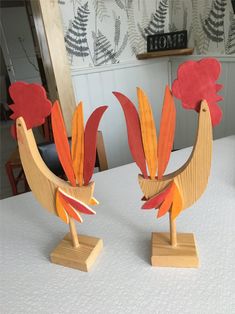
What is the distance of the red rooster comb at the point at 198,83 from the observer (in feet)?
1.53

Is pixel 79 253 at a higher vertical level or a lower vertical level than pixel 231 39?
lower

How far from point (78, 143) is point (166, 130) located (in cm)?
19

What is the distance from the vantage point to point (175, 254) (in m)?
0.58

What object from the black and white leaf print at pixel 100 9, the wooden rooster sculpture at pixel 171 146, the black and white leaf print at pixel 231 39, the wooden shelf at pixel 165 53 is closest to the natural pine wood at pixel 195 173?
the wooden rooster sculpture at pixel 171 146

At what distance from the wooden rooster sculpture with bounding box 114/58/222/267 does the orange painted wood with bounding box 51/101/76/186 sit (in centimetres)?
13

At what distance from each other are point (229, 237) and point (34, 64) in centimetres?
453

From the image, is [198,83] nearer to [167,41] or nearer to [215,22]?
[215,22]

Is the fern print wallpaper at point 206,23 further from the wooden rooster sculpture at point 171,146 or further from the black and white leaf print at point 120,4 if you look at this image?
the wooden rooster sculpture at point 171,146

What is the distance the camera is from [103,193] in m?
0.91

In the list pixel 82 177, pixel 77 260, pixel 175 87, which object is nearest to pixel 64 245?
pixel 77 260

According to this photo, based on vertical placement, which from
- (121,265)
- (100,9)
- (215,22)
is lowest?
(121,265)

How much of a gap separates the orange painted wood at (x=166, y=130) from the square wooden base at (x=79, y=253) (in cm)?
25

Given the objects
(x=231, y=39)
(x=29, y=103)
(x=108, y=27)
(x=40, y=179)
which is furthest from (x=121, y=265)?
(x=108, y=27)

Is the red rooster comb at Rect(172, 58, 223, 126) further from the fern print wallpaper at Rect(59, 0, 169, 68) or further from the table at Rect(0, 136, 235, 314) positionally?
the fern print wallpaper at Rect(59, 0, 169, 68)
